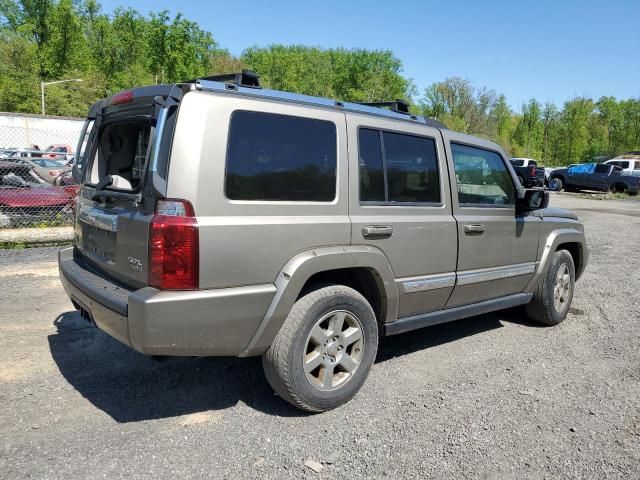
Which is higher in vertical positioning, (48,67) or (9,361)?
(48,67)

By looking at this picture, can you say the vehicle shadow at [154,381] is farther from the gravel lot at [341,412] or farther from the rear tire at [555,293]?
the rear tire at [555,293]

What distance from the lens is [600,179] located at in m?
26.8

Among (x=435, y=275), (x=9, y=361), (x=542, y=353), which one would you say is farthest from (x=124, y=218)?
(x=542, y=353)

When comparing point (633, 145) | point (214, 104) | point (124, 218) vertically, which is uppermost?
point (633, 145)

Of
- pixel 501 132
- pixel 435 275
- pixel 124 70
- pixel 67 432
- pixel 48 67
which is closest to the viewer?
pixel 67 432

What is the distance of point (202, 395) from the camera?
11.7 ft

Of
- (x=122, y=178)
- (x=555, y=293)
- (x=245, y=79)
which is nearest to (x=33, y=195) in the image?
(x=122, y=178)

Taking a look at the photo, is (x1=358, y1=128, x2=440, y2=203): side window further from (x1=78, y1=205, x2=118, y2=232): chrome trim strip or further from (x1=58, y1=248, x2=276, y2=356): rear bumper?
(x1=78, y1=205, x2=118, y2=232): chrome trim strip

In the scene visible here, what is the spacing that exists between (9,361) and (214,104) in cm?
273

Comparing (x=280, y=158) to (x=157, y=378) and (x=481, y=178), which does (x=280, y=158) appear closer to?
(x=157, y=378)

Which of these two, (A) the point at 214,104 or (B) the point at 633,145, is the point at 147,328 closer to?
(A) the point at 214,104

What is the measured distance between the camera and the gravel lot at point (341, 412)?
2783 millimetres

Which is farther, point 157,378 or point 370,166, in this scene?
point 157,378

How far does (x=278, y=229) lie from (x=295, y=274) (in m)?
0.29
